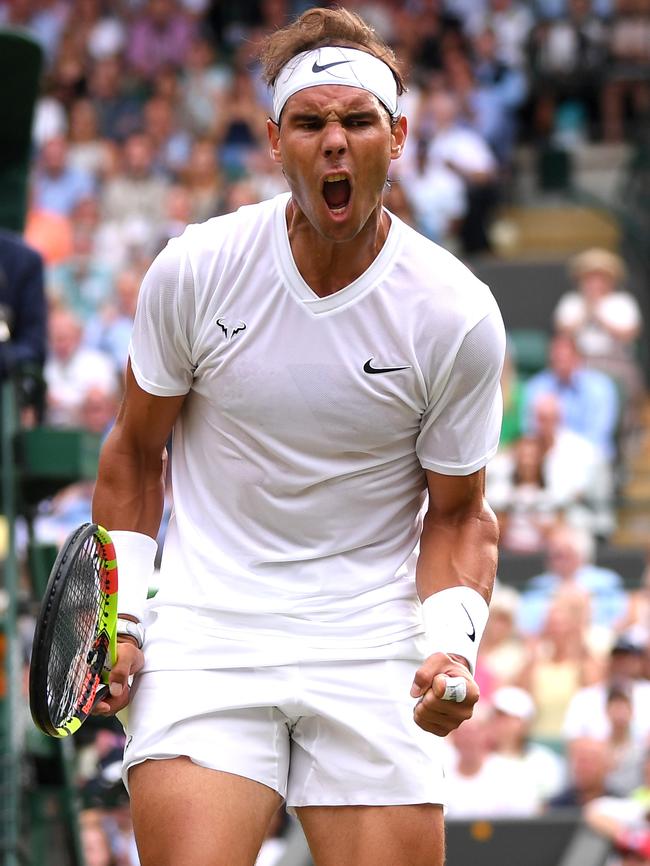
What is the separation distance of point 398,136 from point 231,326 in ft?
1.84

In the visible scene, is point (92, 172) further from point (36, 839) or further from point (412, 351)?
point (412, 351)

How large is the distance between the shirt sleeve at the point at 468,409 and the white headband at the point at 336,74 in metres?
0.53

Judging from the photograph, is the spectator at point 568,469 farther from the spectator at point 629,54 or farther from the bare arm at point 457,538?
the bare arm at point 457,538

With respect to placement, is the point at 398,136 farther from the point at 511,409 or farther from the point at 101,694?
the point at 511,409

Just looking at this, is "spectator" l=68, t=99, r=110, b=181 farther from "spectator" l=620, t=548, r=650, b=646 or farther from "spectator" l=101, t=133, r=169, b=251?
"spectator" l=620, t=548, r=650, b=646

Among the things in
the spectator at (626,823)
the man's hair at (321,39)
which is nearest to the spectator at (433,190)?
the spectator at (626,823)

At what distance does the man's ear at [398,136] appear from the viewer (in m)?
3.88

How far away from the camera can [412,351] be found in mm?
3811

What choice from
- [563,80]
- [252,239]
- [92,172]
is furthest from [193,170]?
[252,239]

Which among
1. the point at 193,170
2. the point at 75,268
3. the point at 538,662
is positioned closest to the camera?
the point at 538,662

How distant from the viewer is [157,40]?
1797 centimetres

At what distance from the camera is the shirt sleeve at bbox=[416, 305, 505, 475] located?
3.83m

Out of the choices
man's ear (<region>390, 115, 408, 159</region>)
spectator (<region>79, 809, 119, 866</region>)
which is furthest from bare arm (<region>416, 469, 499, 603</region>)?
spectator (<region>79, 809, 119, 866</region>)

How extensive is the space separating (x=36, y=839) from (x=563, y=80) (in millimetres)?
12097
